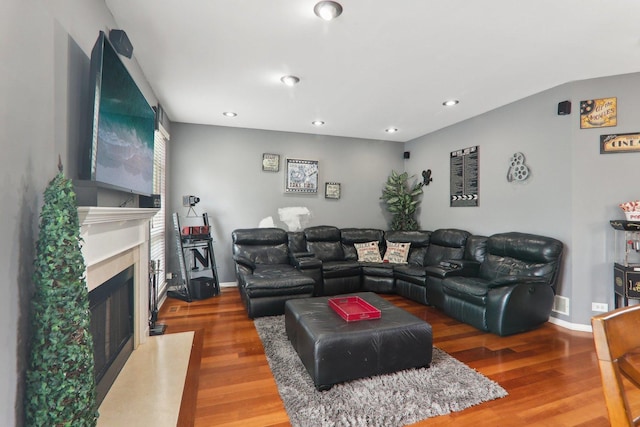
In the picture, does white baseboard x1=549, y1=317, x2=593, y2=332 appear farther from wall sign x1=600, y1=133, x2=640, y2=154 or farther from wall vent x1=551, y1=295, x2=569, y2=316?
wall sign x1=600, y1=133, x2=640, y2=154

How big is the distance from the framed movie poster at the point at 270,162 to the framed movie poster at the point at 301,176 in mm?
195

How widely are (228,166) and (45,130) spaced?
3.62 m

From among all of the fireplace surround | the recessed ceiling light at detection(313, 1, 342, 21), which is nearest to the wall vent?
the recessed ceiling light at detection(313, 1, 342, 21)

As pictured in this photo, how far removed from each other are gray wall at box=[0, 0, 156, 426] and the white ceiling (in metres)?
0.93

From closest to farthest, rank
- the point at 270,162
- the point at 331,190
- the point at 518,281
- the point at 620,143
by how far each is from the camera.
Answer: the point at 518,281 < the point at 620,143 < the point at 270,162 < the point at 331,190

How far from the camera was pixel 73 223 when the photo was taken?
3.70 ft

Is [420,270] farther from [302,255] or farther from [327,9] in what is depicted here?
[327,9]

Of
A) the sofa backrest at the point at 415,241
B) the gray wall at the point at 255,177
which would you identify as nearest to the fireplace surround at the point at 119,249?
the gray wall at the point at 255,177

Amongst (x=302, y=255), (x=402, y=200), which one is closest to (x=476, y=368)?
(x=302, y=255)

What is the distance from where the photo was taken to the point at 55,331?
3.46ft

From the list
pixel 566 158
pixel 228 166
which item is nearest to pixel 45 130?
pixel 228 166

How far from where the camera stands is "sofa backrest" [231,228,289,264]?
440 cm

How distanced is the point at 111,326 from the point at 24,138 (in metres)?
1.52

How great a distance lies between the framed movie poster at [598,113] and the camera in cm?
302
